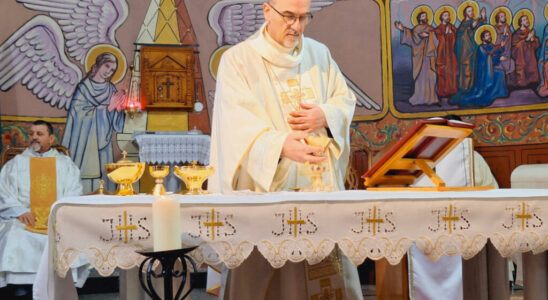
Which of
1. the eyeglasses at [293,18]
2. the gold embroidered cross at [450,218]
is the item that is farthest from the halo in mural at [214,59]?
the gold embroidered cross at [450,218]

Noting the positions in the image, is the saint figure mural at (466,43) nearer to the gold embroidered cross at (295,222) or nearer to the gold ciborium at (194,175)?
the gold ciborium at (194,175)

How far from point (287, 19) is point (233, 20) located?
6149 millimetres

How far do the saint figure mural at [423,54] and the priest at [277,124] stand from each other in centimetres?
552

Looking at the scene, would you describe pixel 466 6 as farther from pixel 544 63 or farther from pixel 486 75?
pixel 544 63

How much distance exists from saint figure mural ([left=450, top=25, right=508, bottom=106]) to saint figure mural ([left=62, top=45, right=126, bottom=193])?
14.4ft

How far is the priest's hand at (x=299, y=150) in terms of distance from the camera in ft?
9.12

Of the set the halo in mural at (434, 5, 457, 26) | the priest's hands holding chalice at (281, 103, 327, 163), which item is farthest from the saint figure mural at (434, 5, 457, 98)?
the priest's hands holding chalice at (281, 103, 327, 163)

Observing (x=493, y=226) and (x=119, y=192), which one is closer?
(x=493, y=226)

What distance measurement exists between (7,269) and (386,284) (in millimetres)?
3706

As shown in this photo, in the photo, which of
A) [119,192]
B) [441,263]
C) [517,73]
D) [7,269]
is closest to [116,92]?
[7,269]

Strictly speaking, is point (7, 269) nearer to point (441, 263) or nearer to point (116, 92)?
point (116, 92)

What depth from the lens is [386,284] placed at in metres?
4.34

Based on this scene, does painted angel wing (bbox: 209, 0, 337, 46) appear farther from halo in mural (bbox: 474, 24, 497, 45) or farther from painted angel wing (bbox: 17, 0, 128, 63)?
halo in mural (bbox: 474, 24, 497, 45)

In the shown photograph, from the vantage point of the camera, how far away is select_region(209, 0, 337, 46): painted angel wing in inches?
361
